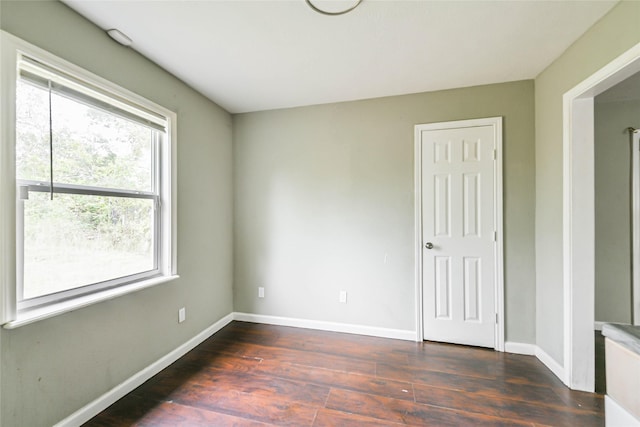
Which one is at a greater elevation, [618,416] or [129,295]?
[129,295]

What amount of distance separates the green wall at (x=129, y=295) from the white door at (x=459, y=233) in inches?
84.4

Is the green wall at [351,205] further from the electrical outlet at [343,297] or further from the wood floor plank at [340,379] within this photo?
the wood floor plank at [340,379]

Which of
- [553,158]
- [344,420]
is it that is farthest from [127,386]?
[553,158]

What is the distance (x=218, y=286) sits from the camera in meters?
2.79

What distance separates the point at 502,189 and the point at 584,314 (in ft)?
3.54

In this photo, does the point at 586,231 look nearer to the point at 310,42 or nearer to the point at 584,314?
the point at 584,314

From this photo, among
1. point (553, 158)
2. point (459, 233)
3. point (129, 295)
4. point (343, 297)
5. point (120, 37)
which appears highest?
point (120, 37)

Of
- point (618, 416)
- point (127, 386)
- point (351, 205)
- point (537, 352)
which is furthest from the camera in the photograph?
point (351, 205)

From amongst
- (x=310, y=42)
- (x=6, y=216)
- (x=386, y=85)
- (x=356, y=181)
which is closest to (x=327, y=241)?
(x=356, y=181)

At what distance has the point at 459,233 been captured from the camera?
94.7 inches

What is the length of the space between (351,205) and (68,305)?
7.33ft

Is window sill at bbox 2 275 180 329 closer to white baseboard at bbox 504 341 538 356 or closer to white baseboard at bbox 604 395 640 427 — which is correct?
white baseboard at bbox 604 395 640 427

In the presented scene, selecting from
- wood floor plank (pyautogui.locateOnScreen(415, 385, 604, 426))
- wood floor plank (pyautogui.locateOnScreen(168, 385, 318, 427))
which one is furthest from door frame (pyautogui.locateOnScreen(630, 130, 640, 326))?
wood floor plank (pyautogui.locateOnScreen(168, 385, 318, 427))

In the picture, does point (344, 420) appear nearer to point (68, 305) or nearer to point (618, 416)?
point (618, 416)
